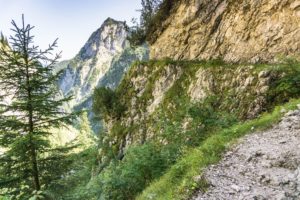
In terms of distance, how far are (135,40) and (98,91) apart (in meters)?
6.42

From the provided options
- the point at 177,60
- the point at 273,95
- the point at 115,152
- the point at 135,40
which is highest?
the point at 135,40

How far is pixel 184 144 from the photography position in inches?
433

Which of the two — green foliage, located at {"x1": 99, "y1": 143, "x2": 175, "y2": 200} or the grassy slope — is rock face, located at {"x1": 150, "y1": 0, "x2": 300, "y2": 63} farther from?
green foliage, located at {"x1": 99, "y1": 143, "x2": 175, "y2": 200}

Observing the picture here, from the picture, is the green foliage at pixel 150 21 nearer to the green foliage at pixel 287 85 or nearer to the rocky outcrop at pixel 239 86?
the rocky outcrop at pixel 239 86

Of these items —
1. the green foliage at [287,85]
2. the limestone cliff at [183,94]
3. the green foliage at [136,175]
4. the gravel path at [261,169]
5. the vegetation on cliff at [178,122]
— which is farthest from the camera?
the limestone cliff at [183,94]

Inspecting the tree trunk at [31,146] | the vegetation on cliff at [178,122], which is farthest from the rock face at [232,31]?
the tree trunk at [31,146]

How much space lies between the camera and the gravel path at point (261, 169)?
6.77 meters

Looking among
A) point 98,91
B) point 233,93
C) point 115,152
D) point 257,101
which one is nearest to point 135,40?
point 98,91

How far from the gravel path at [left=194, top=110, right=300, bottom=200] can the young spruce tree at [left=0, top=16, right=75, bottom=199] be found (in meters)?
6.85

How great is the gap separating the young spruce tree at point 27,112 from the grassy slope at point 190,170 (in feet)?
17.9

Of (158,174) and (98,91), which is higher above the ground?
(98,91)

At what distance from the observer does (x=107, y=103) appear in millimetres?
26766

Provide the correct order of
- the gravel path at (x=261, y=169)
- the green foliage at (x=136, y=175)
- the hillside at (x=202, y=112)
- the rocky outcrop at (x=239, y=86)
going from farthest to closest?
the rocky outcrop at (x=239, y=86)
the green foliage at (x=136, y=175)
the hillside at (x=202, y=112)
the gravel path at (x=261, y=169)

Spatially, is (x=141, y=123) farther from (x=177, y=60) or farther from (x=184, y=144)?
(x=184, y=144)
